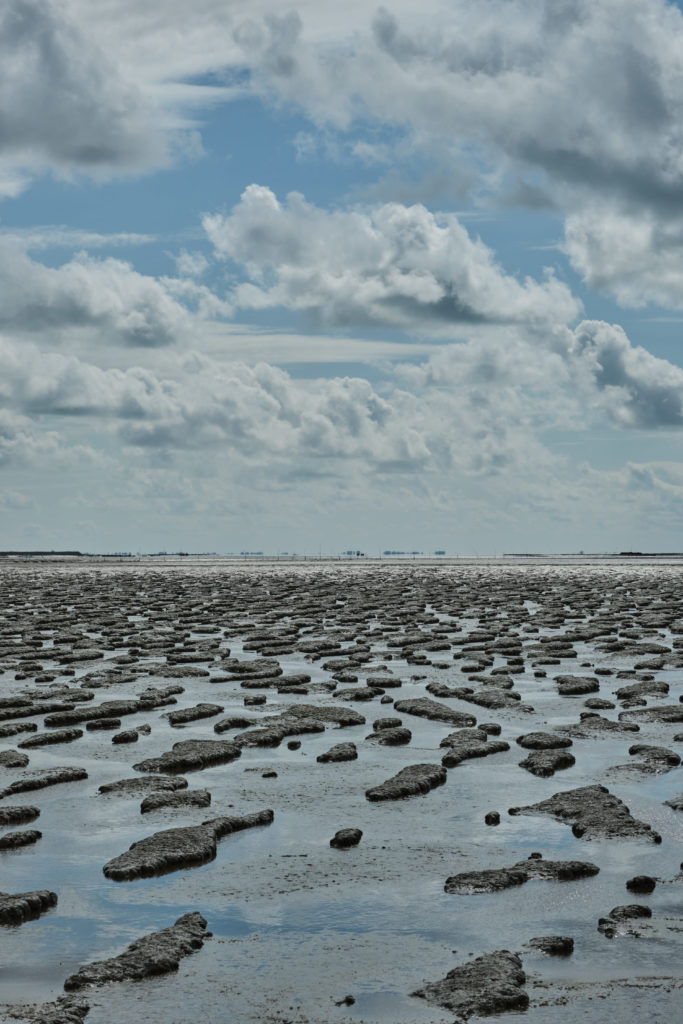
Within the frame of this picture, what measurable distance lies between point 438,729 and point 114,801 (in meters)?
A: 6.24

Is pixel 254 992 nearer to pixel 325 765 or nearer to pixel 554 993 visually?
pixel 554 993

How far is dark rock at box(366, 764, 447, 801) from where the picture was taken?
41.3 feet

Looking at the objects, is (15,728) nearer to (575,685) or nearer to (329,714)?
(329,714)

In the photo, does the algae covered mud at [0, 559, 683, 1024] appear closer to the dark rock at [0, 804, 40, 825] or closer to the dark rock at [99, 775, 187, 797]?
the dark rock at [99, 775, 187, 797]

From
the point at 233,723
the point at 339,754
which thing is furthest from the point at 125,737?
the point at 339,754

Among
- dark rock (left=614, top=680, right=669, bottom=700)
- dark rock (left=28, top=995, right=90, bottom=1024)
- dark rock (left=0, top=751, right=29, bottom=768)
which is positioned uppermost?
dark rock (left=614, top=680, right=669, bottom=700)

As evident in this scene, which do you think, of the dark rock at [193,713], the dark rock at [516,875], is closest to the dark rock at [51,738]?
the dark rock at [193,713]

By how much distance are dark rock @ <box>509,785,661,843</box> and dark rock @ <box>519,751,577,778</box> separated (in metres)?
1.12

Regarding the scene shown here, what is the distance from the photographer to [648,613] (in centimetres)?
4128

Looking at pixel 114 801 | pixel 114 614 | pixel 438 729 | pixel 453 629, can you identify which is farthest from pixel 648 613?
pixel 114 801

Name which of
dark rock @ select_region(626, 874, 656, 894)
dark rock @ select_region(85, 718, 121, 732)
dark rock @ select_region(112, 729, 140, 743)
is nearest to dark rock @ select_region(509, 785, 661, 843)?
dark rock @ select_region(626, 874, 656, 894)

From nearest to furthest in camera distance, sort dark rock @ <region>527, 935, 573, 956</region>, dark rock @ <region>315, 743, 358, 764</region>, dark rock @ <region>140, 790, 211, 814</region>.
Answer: dark rock @ <region>527, 935, 573, 956</region> → dark rock @ <region>140, 790, 211, 814</region> → dark rock @ <region>315, 743, 358, 764</region>

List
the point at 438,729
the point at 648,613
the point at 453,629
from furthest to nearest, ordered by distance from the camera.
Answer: the point at 648,613 → the point at 453,629 → the point at 438,729

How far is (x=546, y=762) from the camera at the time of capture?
14.1 metres
